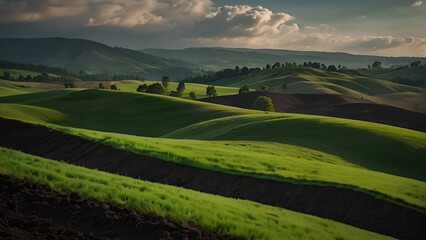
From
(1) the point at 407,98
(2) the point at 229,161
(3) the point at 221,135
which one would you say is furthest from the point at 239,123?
(1) the point at 407,98

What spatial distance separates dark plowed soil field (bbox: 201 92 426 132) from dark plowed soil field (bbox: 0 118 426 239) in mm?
77727

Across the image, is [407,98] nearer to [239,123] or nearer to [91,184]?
[239,123]

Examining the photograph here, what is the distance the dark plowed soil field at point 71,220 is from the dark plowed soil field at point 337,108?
9539cm

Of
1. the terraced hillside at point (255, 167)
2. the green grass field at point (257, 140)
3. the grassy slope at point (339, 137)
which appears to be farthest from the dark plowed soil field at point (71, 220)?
the grassy slope at point (339, 137)

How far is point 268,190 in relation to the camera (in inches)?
1248

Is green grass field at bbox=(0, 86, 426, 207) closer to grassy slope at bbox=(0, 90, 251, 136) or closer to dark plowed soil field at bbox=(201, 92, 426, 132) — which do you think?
grassy slope at bbox=(0, 90, 251, 136)

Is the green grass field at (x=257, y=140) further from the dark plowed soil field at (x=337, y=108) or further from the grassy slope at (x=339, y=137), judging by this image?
the dark plowed soil field at (x=337, y=108)

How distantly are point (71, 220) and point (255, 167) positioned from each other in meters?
20.5

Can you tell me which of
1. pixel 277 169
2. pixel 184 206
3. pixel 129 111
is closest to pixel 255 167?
pixel 277 169

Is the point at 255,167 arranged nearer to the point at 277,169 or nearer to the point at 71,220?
the point at 277,169

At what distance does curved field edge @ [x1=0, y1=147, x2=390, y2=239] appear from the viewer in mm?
18234

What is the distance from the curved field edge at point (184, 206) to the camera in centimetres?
1823

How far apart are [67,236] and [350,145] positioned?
4770 cm

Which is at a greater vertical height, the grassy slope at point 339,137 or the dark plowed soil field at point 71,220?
the dark plowed soil field at point 71,220
